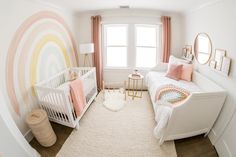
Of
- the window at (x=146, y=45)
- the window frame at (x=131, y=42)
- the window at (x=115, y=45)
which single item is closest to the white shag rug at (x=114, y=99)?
the window frame at (x=131, y=42)

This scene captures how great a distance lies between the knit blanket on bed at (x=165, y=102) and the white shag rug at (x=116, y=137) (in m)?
0.23

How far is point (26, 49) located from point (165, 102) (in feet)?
7.73

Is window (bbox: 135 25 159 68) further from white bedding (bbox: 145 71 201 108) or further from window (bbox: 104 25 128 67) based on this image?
white bedding (bbox: 145 71 201 108)

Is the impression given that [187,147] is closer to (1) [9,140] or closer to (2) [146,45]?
(1) [9,140]

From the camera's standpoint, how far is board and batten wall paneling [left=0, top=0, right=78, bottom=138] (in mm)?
1817

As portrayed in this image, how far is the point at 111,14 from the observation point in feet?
11.9

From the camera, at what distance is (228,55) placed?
1.97 m

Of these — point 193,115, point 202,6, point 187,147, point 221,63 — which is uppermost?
point 202,6

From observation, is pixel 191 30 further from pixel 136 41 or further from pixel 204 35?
pixel 136 41

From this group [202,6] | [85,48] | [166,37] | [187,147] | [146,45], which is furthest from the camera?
[146,45]

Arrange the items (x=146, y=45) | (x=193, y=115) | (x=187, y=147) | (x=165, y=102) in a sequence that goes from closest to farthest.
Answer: (x=193, y=115), (x=187, y=147), (x=165, y=102), (x=146, y=45)

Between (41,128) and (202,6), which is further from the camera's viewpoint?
(202,6)

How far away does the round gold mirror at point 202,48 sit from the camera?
8.39 ft

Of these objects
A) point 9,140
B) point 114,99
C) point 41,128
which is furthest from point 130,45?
point 9,140
